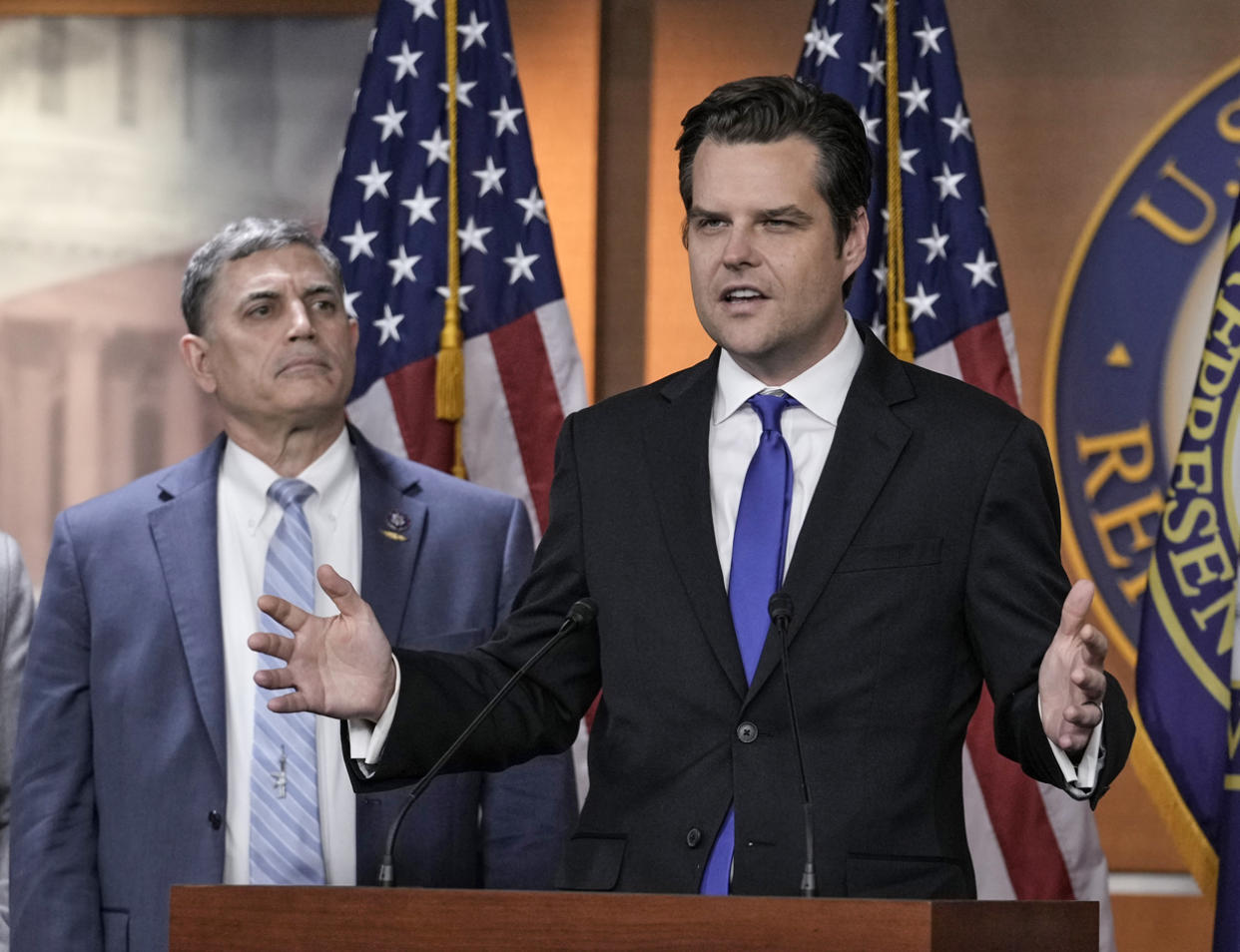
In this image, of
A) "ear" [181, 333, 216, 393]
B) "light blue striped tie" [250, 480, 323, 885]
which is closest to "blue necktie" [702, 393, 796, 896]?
"light blue striped tie" [250, 480, 323, 885]

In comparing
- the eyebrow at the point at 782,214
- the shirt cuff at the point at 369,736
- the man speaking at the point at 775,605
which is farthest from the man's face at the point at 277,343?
the shirt cuff at the point at 369,736

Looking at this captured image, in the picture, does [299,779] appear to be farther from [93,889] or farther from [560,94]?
[560,94]

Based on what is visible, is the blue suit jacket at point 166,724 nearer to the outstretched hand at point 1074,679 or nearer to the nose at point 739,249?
the nose at point 739,249

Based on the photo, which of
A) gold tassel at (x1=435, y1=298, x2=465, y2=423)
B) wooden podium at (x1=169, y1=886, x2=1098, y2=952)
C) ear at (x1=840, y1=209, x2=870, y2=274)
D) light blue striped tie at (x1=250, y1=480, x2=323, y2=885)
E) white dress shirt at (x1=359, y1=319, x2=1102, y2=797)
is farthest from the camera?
gold tassel at (x1=435, y1=298, x2=465, y2=423)

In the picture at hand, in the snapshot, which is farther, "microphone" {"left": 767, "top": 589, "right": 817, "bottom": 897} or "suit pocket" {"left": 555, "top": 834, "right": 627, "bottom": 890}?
"suit pocket" {"left": 555, "top": 834, "right": 627, "bottom": 890}

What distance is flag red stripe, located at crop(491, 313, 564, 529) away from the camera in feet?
12.1

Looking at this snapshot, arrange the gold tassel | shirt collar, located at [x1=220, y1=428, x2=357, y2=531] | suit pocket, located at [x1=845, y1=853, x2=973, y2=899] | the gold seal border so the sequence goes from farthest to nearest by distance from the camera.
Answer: the gold seal border → the gold tassel → shirt collar, located at [x1=220, y1=428, x2=357, y2=531] → suit pocket, located at [x1=845, y1=853, x2=973, y2=899]

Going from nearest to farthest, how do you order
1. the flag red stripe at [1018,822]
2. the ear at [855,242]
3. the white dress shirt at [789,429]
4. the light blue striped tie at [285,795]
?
the white dress shirt at [789,429] → the ear at [855,242] → the light blue striped tie at [285,795] → the flag red stripe at [1018,822]

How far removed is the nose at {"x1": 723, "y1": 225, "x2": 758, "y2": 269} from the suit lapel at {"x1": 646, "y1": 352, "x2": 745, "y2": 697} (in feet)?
0.63

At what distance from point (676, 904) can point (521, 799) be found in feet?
5.02

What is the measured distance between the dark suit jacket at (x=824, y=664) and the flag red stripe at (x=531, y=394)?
4.72 ft

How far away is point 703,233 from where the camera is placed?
2.24 m

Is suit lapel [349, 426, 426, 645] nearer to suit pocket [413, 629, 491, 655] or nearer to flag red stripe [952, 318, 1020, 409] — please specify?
suit pocket [413, 629, 491, 655]

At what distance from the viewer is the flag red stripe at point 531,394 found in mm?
3691
